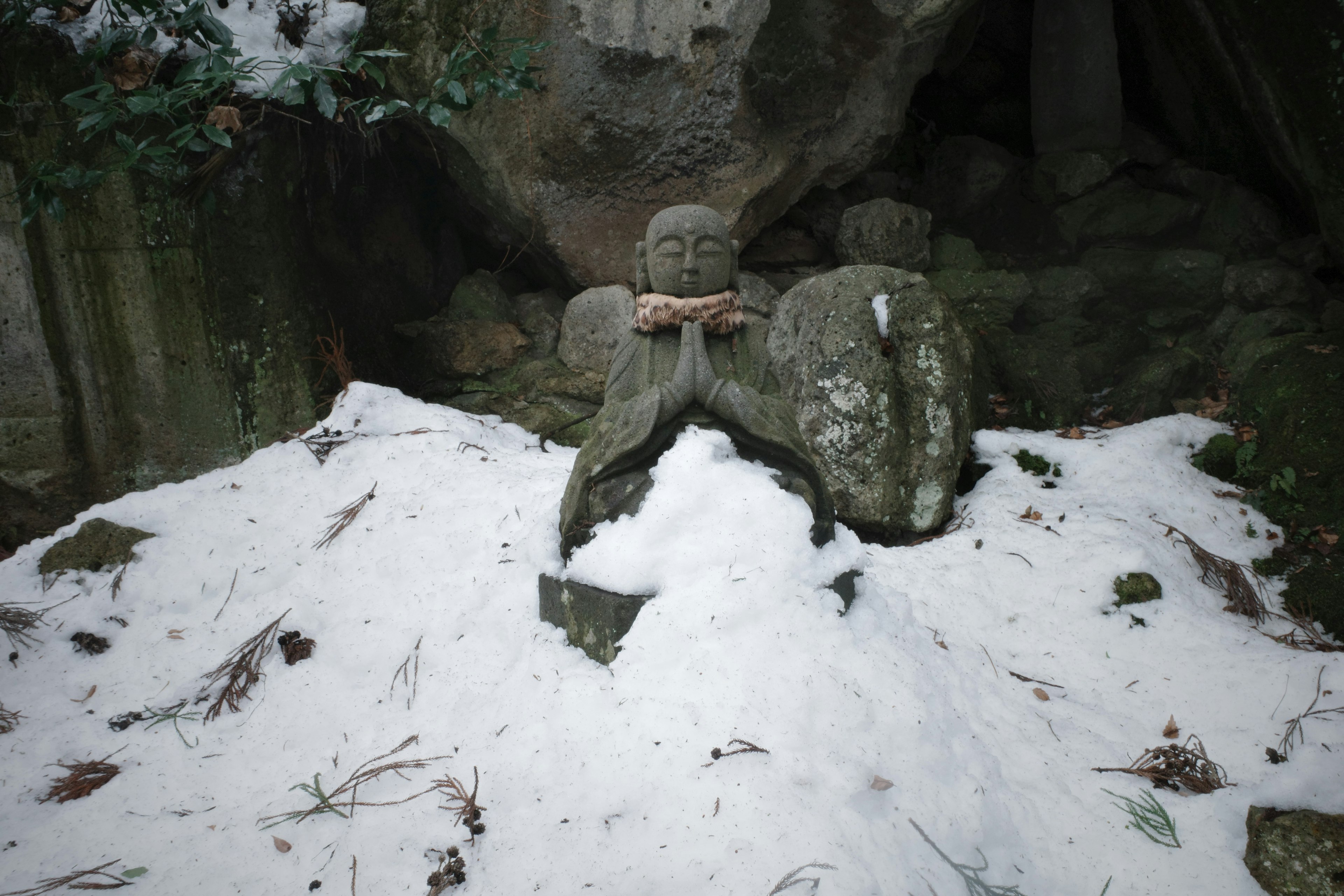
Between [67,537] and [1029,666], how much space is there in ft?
12.7

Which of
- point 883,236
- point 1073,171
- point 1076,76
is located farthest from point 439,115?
point 1076,76

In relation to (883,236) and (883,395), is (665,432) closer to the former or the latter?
(883,395)

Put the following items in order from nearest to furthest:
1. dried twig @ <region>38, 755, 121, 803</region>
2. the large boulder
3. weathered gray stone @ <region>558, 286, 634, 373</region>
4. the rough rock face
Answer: dried twig @ <region>38, 755, 121, 803</region> → the large boulder → the rough rock face → weathered gray stone @ <region>558, 286, 634, 373</region>

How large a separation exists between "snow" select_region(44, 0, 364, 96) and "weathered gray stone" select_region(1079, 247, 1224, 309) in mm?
4950

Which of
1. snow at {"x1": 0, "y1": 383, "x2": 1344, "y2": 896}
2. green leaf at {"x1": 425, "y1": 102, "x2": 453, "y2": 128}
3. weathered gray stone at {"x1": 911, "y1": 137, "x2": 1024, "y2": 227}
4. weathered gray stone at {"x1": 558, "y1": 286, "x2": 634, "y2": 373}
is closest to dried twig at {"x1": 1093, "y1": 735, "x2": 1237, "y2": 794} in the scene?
snow at {"x1": 0, "y1": 383, "x2": 1344, "y2": 896}

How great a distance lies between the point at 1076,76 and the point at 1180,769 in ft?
15.8

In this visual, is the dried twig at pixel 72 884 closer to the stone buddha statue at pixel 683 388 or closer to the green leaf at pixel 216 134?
the stone buddha statue at pixel 683 388

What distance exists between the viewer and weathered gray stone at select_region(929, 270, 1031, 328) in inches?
195

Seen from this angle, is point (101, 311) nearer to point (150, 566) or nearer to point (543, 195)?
point (150, 566)

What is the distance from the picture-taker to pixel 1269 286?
4590 millimetres

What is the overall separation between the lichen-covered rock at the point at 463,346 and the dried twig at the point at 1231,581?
3.74 meters

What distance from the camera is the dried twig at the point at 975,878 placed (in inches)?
67.8

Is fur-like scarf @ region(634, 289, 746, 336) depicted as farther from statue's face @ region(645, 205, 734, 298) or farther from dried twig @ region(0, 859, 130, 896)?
dried twig @ region(0, 859, 130, 896)

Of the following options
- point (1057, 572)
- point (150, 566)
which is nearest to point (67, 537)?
point (150, 566)
